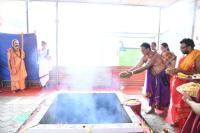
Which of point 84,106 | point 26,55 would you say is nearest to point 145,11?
point 26,55

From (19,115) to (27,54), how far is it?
8.83 ft

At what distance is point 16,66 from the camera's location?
19.0 feet

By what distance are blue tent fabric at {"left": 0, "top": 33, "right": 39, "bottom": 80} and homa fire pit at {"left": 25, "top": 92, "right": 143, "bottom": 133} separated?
12.3ft

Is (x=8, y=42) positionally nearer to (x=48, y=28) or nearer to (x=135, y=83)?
(x=48, y=28)

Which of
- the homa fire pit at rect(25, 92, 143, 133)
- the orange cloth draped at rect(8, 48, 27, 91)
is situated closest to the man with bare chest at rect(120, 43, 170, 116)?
the homa fire pit at rect(25, 92, 143, 133)

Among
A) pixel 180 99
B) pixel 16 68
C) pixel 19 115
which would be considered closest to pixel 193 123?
pixel 180 99

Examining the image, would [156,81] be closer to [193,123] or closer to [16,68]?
[193,123]

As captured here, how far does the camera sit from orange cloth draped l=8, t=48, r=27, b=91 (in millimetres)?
5727

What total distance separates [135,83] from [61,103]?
15.3 feet

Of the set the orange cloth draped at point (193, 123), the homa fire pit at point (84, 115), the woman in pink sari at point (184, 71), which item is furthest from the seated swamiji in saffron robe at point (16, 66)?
the orange cloth draped at point (193, 123)

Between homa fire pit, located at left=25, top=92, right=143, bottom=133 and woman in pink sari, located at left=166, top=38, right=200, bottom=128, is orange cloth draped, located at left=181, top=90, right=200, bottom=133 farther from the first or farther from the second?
woman in pink sari, located at left=166, top=38, right=200, bottom=128

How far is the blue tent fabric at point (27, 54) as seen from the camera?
19.4 feet

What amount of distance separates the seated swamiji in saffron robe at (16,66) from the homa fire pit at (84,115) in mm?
3611

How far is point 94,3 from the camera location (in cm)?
636
